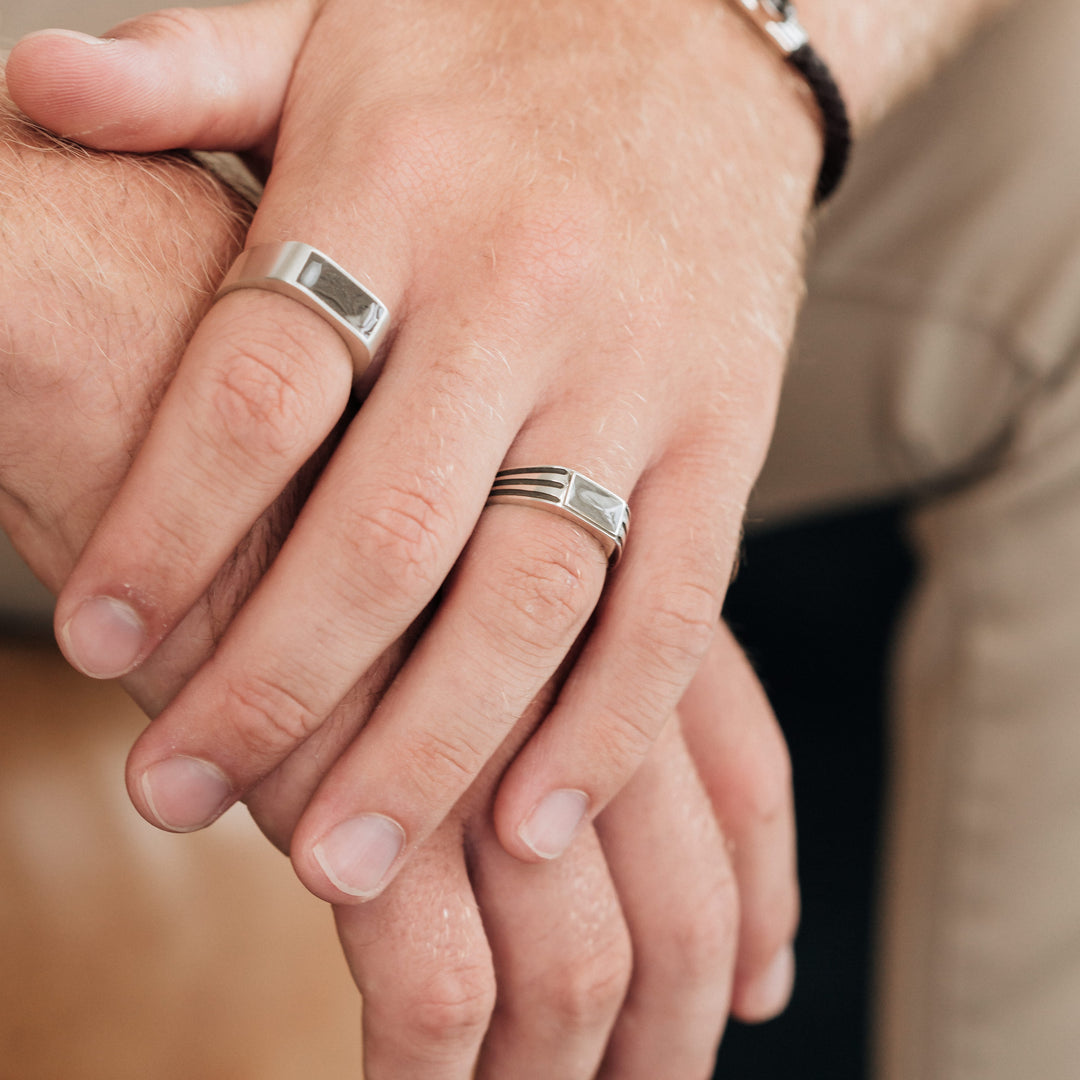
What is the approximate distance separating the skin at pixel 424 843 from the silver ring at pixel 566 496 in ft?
0.38

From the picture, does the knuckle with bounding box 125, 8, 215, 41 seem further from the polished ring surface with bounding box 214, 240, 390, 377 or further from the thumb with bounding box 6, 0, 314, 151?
the polished ring surface with bounding box 214, 240, 390, 377

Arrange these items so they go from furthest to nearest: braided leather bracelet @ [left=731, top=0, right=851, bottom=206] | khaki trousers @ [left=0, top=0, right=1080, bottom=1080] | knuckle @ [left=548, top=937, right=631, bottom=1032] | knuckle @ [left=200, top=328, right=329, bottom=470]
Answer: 1. khaki trousers @ [left=0, top=0, right=1080, bottom=1080]
2. braided leather bracelet @ [left=731, top=0, right=851, bottom=206]
3. knuckle @ [left=548, top=937, right=631, bottom=1032]
4. knuckle @ [left=200, top=328, right=329, bottom=470]

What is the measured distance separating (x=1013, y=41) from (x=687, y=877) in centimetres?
89

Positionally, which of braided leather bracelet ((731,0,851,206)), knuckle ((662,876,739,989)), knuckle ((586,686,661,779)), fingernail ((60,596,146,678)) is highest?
braided leather bracelet ((731,0,851,206))

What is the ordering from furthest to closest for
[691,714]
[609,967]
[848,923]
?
[848,923]
[691,714]
[609,967]

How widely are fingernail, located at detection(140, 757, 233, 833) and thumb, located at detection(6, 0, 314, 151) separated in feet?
1.18

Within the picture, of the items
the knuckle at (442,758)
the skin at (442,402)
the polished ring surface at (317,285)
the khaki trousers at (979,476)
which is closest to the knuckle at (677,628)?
the skin at (442,402)

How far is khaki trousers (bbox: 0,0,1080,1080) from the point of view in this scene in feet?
3.07

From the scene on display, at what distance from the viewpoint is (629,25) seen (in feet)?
2.29

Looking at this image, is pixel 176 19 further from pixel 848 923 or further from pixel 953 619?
pixel 848 923

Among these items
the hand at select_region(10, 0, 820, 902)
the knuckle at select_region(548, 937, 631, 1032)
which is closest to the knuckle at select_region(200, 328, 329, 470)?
the hand at select_region(10, 0, 820, 902)

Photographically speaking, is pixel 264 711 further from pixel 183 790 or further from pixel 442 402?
pixel 442 402

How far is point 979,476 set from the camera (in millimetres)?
1084

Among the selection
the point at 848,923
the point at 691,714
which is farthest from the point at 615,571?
the point at 848,923
